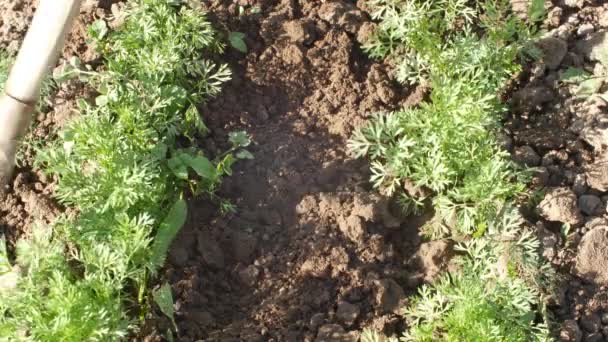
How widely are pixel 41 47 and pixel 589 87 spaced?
2.61m

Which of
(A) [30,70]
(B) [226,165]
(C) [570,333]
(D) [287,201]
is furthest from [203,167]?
(C) [570,333]

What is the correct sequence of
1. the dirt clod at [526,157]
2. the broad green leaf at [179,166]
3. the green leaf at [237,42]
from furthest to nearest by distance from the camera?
the green leaf at [237,42] → the dirt clod at [526,157] → the broad green leaf at [179,166]

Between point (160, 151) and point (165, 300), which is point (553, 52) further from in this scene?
point (165, 300)

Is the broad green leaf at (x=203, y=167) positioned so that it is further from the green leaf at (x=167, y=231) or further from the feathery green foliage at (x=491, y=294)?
the feathery green foliage at (x=491, y=294)

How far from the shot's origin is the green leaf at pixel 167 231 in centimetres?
330

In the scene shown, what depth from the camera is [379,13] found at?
4.06 metres

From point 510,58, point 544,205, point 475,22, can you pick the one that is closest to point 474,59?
point 510,58

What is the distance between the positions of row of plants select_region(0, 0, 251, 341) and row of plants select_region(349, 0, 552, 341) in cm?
77

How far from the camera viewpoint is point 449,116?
11.8 feet

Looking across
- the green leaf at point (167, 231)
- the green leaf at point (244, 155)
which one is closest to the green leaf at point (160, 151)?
the green leaf at point (167, 231)

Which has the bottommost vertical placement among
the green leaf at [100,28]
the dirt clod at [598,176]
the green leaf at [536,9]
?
the green leaf at [100,28]

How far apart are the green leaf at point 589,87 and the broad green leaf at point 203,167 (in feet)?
6.02

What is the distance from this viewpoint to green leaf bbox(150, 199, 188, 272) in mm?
3303

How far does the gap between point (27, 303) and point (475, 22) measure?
8.55 feet
